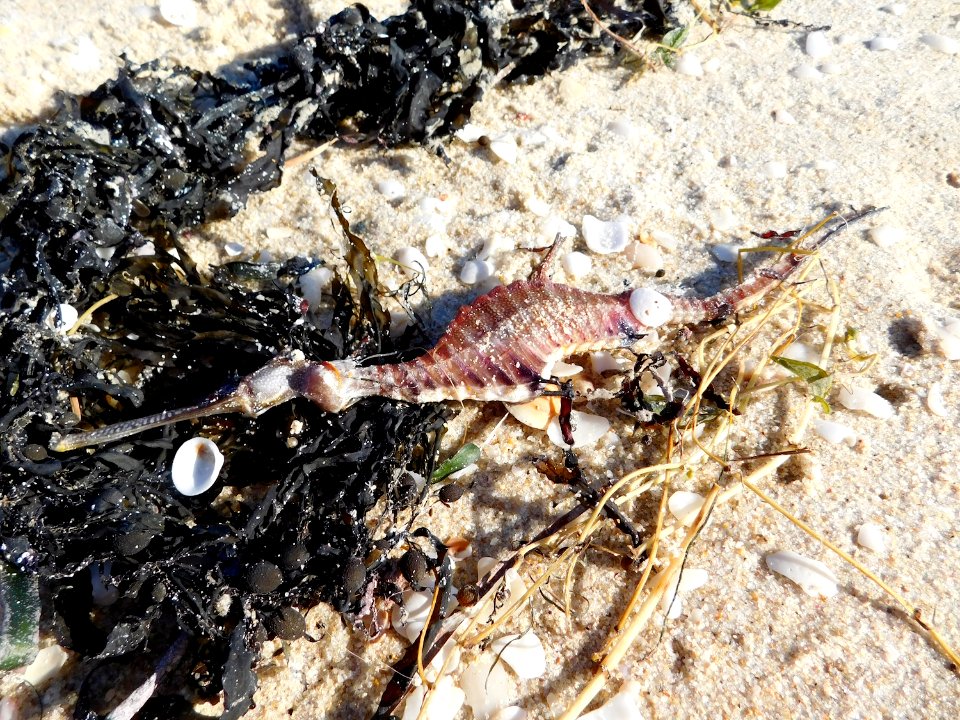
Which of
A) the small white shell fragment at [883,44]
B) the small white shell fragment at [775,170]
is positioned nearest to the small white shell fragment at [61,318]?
the small white shell fragment at [775,170]

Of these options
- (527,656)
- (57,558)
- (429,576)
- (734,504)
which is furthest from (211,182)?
(734,504)

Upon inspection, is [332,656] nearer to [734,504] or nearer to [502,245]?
[734,504]

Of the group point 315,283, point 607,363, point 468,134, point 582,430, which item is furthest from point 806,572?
point 468,134

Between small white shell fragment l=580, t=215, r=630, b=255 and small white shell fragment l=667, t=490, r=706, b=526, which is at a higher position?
small white shell fragment l=580, t=215, r=630, b=255

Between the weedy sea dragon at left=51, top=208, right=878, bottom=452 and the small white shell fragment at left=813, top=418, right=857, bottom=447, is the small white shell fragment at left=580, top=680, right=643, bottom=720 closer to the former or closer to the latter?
the weedy sea dragon at left=51, top=208, right=878, bottom=452

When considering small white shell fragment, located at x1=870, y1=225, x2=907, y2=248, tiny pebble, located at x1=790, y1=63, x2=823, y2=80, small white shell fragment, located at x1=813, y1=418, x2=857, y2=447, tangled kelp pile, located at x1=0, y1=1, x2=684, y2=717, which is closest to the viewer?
tangled kelp pile, located at x1=0, y1=1, x2=684, y2=717

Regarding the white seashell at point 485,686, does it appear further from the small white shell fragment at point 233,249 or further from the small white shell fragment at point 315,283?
the small white shell fragment at point 233,249

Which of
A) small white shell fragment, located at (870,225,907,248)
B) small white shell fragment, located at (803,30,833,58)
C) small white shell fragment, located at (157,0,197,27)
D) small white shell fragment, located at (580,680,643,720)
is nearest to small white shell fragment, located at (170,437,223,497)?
small white shell fragment, located at (580,680,643,720)

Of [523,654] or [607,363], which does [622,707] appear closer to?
[523,654]
